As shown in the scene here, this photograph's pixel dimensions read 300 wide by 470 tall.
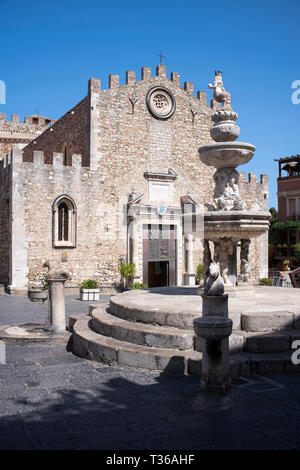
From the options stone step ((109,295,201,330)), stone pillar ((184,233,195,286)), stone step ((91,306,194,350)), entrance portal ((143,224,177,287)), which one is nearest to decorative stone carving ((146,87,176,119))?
entrance portal ((143,224,177,287))

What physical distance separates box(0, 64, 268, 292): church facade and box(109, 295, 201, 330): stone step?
9.73 metres

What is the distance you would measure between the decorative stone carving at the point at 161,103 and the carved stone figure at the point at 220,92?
10.5m

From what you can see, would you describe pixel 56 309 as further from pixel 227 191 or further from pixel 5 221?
pixel 5 221

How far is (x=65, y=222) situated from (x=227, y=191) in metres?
10.3

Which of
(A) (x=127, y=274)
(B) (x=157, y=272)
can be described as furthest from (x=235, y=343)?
(B) (x=157, y=272)

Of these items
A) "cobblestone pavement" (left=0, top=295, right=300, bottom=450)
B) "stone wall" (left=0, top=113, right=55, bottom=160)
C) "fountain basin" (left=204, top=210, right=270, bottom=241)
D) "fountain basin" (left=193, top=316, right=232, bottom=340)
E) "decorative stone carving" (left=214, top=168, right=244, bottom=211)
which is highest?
"stone wall" (left=0, top=113, right=55, bottom=160)

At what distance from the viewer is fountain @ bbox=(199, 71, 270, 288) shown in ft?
27.2

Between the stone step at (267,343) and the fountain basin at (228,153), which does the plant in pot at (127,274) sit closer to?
the fountain basin at (228,153)

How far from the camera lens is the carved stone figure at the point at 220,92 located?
9.27 m

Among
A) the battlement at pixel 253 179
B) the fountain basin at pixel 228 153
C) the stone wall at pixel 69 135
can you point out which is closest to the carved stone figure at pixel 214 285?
the fountain basin at pixel 228 153

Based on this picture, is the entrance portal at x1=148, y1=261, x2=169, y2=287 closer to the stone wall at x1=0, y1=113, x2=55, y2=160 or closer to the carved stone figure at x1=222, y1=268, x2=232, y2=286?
the carved stone figure at x1=222, y1=268, x2=232, y2=286

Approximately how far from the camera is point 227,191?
8.88 m

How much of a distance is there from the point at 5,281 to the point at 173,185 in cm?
873
